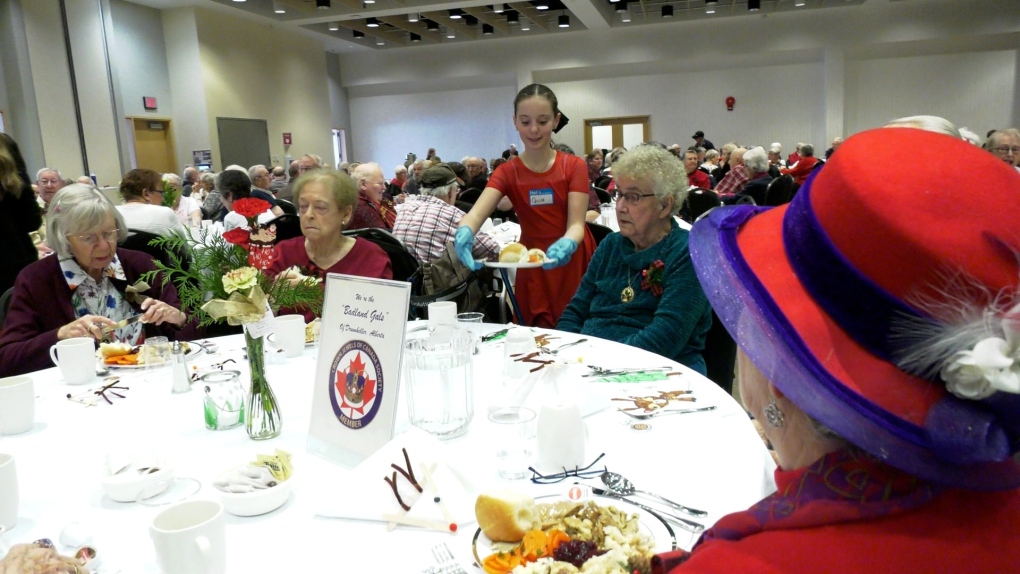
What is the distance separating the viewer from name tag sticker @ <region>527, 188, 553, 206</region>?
3232 millimetres

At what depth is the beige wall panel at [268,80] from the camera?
42.3 feet

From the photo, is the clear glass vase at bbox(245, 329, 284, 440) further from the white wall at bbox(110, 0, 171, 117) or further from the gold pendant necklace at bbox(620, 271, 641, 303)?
the white wall at bbox(110, 0, 171, 117)

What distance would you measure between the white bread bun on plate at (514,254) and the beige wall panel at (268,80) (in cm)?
1125

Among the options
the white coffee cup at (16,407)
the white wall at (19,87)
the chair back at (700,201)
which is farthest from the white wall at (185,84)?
the white coffee cup at (16,407)

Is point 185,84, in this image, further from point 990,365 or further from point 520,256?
point 990,365

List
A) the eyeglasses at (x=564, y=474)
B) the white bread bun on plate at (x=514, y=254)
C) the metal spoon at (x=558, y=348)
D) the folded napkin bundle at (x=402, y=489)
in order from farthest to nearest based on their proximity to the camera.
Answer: the white bread bun on plate at (x=514, y=254) → the metal spoon at (x=558, y=348) → the eyeglasses at (x=564, y=474) → the folded napkin bundle at (x=402, y=489)

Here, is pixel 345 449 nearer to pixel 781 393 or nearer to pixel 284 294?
pixel 284 294

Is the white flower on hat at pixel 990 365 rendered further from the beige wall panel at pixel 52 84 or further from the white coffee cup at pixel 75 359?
the beige wall panel at pixel 52 84

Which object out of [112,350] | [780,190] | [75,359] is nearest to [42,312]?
[112,350]

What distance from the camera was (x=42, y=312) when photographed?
2387 millimetres

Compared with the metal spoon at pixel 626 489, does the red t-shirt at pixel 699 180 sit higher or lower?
higher

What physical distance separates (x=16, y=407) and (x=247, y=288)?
642mm

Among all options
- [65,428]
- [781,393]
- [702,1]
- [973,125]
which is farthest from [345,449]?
[973,125]

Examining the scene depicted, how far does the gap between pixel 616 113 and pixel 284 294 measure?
16850 mm
